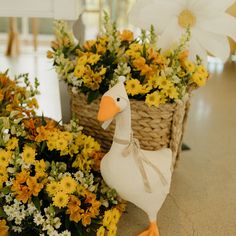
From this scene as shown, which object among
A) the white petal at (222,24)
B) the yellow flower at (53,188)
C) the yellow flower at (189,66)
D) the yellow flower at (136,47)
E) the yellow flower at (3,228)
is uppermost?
the white petal at (222,24)

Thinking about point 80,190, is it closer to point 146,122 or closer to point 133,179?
point 133,179

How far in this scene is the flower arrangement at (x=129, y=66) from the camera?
3.17 feet

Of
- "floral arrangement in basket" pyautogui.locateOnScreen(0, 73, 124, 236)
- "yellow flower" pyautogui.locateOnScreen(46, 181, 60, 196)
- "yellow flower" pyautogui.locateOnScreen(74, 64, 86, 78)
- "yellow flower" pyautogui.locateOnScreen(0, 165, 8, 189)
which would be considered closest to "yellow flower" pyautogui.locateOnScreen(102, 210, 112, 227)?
"floral arrangement in basket" pyautogui.locateOnScreen(0, 73, 124, 236)

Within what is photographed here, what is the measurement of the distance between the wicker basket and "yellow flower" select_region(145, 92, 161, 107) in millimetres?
34

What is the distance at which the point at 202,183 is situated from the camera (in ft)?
4.01

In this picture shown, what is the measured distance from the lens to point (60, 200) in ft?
2.68

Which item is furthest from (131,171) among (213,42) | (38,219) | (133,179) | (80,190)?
(213,42)

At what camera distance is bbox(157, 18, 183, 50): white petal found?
109 cm

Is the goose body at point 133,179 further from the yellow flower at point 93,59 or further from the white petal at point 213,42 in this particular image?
the white petal at point 213,42

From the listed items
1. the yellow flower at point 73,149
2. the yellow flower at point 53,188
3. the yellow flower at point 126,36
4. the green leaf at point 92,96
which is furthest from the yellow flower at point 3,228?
the yellow flower at point 126,36

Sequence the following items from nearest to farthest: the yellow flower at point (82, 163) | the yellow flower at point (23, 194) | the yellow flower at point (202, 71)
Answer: the yellow flower at point (23, 194), the yellow flower at point (82, 163), the yellow flower at point (202, 71)

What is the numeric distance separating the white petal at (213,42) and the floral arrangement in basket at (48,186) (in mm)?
427

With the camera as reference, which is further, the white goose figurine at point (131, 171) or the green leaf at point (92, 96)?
the green leaf at point (92, 96)

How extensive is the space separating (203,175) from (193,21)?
1.61 feet
